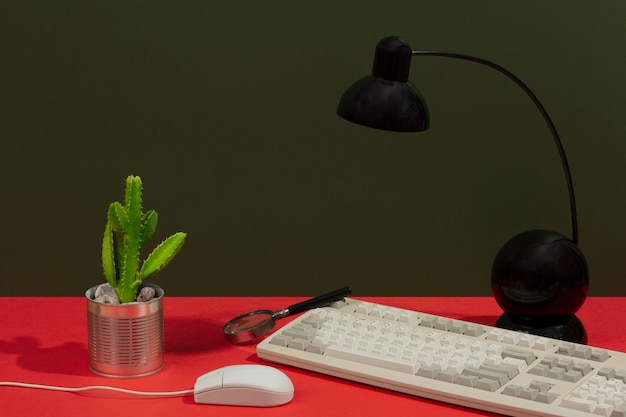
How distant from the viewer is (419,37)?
9.27 ft

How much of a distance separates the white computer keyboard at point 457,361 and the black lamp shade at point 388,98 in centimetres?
27

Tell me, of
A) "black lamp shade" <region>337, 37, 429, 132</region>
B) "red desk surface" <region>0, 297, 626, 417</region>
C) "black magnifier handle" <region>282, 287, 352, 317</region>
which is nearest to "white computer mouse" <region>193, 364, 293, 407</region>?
"red desk surface" <region>0, 297, 626, 417</region>

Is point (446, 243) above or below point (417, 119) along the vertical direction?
below

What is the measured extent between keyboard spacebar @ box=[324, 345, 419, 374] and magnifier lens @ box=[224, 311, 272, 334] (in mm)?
148

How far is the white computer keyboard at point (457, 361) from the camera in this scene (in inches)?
42.3

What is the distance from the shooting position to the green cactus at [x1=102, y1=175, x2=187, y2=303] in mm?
1196

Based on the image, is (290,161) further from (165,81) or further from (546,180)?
(546,180)

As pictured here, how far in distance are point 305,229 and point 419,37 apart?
674mm

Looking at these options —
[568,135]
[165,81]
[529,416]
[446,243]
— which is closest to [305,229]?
[446,243]

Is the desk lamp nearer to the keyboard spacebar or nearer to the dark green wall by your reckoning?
the keyboard spacebar

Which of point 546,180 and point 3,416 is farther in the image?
point 546,180

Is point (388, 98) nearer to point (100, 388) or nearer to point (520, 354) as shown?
point (520, 354)

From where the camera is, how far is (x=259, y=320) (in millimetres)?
1352

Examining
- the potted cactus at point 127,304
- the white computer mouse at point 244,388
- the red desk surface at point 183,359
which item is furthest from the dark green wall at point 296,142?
the white computer mouse at point 244,388
